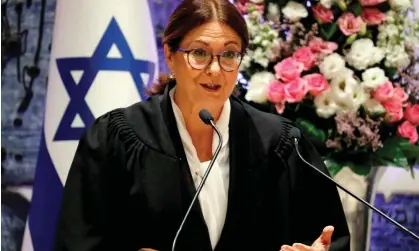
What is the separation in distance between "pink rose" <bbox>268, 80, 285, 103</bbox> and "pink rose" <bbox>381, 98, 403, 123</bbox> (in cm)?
23

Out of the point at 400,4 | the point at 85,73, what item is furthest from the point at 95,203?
the point at 400,4

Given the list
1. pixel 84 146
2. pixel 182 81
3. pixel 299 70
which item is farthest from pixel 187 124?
pixel 299 70

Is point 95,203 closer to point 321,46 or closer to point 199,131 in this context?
point 199,131

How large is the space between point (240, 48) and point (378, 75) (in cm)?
42

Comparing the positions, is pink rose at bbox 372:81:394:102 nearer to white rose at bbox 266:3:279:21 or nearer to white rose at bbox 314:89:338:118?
white rose at bbox 314:89:338:118

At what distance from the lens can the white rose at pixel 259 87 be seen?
63.1 inches

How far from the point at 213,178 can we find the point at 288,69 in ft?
1.30

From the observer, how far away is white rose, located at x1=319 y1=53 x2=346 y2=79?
5.11 ft

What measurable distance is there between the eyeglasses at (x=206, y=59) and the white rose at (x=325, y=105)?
1.22 feet

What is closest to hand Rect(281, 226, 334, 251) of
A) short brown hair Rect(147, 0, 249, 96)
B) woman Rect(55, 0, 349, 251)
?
woman Rect(55, 0, 349, 251)

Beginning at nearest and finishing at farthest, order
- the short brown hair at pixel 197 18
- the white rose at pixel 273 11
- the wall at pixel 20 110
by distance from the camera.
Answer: the short brown hair at pixel 197 18, the white rose at pixel 273 11, the wall at pixel 20 110

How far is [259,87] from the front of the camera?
1.61 metres

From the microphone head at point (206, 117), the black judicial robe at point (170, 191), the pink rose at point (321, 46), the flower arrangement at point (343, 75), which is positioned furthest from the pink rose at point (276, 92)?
the microphone head at point (206, 117)

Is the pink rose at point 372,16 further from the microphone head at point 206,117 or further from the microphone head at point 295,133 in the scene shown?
the microphone head at point 206,117
